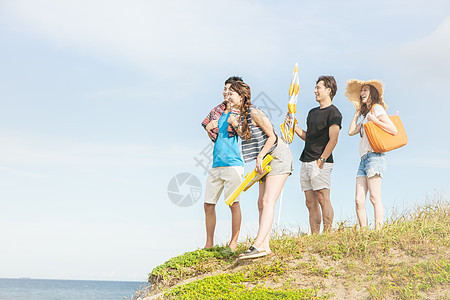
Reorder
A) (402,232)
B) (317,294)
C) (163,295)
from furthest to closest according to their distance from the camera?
(402,232)
(163,295)
(317,294)

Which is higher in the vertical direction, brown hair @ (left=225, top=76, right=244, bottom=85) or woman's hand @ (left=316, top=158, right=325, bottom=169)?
brown hair @ (left=225, top=76, right=244, bottom=85)

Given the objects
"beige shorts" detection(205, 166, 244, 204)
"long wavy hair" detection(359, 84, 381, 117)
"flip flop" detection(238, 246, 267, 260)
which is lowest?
"flip flop" detection(238, 246, 267, 260)

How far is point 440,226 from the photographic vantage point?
23.5ft

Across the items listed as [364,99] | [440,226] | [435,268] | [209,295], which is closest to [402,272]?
[435,268]

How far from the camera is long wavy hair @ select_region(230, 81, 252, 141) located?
21.8ft

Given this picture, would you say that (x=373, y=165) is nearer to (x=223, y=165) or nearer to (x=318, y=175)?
(x=318, y=175)

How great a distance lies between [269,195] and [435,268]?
8.12 feet

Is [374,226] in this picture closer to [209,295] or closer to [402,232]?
[402,232]

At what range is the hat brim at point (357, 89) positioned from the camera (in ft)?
25.9

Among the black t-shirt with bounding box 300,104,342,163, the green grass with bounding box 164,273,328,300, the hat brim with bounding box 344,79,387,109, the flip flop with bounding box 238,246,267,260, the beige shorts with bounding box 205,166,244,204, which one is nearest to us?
the green grass with bounding box 164,273,328,300

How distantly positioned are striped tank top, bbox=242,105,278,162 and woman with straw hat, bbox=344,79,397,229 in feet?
6.35

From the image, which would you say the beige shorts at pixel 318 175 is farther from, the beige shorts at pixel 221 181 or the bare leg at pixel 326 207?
the beige shorts at pixel 221 181

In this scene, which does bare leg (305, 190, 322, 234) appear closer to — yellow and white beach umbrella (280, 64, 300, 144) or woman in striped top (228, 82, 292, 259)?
yellow and white beach umbrella (280, 64, 300, 144)

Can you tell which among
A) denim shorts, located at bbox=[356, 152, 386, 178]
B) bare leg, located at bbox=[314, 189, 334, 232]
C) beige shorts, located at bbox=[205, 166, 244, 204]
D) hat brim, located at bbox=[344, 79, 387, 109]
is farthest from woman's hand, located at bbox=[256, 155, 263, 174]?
hat brim, located at bbox=[344, 79, 387, 109]
